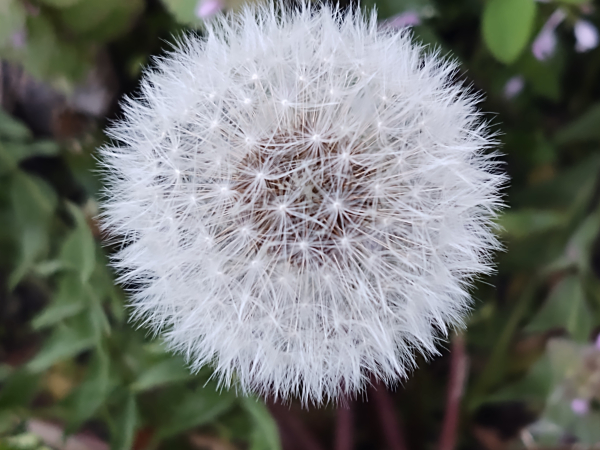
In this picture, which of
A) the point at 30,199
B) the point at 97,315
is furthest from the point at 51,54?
the point at 97,315

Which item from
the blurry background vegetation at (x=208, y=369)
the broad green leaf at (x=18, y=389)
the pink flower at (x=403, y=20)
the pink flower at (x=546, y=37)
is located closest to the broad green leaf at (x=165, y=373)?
the blurry background vegetation at (x=208, y=369)

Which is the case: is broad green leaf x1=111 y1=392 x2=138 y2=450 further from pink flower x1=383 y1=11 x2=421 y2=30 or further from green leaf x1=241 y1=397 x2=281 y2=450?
pink flower x1=383 y1=11 x2=421 y2=30

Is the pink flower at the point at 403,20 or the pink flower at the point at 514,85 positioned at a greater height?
the pink flower at the point at 514,85

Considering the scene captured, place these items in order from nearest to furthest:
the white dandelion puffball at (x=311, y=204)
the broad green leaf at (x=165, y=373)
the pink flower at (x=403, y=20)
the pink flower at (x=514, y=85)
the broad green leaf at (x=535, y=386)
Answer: the white dandelion puffball at (x=311, y=204)
the broad green leaf at (x=165, y=373)
the pink flower at (x=403, y=20)
the broad green leaf at (x=535, y=386)
the pink flower at (x=514, y=85)

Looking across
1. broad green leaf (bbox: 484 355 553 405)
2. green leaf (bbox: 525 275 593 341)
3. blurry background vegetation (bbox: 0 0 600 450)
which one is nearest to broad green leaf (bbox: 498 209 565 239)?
blurry background vegetation (bbox: 0 0 600 450)

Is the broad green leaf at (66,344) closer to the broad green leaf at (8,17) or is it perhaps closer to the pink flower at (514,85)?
the broad green leaf at (8,17)

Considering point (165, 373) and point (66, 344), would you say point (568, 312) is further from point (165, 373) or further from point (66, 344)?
point (66, 344)

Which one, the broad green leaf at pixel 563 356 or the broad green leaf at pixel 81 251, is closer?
the broad green leaf at pixel 81 251

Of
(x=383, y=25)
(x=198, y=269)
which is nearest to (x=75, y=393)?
(x=198, y=269)
